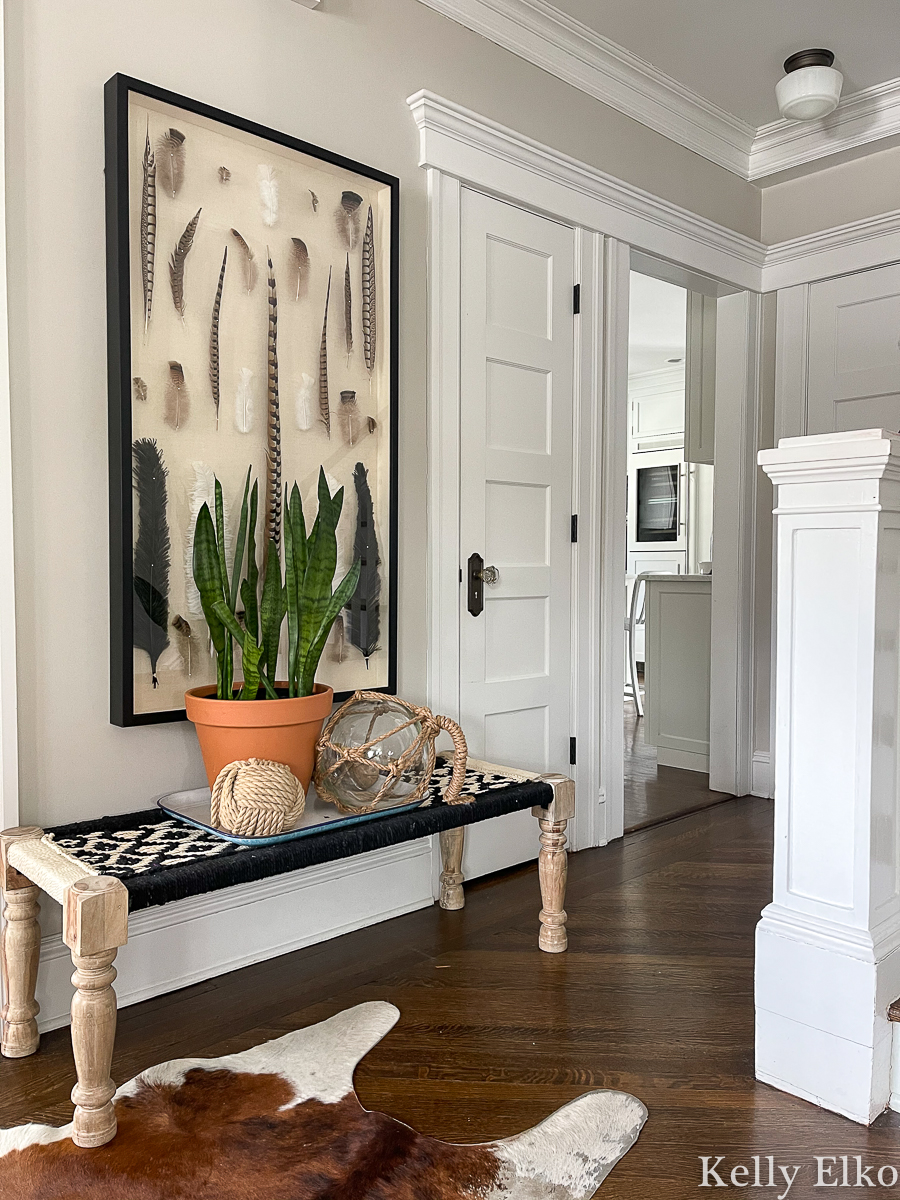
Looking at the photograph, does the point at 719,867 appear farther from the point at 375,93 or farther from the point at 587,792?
the point at 375,93

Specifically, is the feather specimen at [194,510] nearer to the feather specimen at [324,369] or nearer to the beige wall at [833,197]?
the feather specimen at [324,369]

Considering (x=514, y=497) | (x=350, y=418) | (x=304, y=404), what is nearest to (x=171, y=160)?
(x=304, y=404)

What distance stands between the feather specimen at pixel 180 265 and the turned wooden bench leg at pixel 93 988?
1208mm

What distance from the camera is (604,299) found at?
3066 millimetres

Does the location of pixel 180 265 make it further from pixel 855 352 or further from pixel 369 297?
pixel 855 352

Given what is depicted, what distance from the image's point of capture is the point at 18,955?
169 centimetres

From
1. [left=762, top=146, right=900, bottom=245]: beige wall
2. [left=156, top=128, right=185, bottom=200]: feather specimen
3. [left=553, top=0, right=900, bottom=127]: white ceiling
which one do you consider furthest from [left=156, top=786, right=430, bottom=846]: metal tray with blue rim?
[left=762, top=146, right=900, bottom=245]: beige wall

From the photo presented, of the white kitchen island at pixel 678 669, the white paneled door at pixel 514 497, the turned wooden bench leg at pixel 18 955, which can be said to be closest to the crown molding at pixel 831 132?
the white paneled door at pixel 514 497

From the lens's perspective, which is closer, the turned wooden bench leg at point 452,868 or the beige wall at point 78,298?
the beige wall at point 78,298

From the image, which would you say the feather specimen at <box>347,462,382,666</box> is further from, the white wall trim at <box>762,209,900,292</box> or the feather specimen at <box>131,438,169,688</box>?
the white wall trim at <box>762,209,900,292</box>

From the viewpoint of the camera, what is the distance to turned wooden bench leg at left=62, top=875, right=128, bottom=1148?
1.37 meters

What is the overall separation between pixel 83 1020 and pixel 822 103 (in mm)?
3328

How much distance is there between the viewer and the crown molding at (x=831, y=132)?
3.30 m

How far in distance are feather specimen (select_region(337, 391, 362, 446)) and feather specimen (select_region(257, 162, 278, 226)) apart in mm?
433
